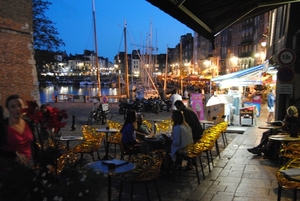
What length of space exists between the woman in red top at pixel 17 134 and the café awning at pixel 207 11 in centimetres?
223

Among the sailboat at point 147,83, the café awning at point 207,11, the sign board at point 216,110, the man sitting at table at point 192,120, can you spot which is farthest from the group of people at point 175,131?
the sailboat at point 147,83

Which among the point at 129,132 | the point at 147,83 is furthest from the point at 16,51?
the point at 147,83

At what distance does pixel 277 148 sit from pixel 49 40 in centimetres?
3025

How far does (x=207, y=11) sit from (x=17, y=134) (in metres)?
3.23

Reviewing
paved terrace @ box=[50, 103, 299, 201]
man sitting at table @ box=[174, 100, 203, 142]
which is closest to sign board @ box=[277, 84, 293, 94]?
paved terrace @ box=[50, 103, 299, 201]

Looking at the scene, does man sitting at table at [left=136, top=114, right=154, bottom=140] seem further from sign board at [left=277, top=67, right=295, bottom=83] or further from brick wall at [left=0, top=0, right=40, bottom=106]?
brick wall at [left=0, top=0, right=40, bottom=106]

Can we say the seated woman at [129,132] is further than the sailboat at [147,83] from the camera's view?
No

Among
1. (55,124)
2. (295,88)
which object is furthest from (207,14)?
(295,88)

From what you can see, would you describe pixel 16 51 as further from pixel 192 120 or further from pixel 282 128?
pixel 282 128

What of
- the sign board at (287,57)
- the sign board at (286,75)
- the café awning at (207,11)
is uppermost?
the café awning at (207,11)

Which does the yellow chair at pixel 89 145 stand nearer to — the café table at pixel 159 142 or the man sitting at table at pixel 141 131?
the man sitting at table at pixel 141 131

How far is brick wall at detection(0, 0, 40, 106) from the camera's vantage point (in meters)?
14.3

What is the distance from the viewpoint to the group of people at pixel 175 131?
255 inches

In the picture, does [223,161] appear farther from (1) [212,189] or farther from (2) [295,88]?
(2) [295,88]
